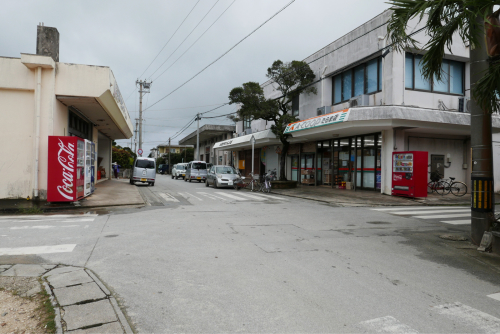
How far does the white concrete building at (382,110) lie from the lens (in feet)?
52.0

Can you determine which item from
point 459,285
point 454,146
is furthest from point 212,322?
point 454,146

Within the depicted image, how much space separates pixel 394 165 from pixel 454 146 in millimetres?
4962

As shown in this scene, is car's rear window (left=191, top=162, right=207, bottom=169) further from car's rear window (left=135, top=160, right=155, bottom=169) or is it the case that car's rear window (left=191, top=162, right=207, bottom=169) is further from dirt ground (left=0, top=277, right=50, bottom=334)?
dirt ground (left=0, top=277, right=50, bottom=334)

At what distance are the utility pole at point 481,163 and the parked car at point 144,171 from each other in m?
20.8

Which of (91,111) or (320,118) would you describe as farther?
(320,118)

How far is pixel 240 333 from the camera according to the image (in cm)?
309

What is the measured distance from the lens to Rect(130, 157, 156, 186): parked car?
23.9 m

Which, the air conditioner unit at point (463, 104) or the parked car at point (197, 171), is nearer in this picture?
the air conditioner unit at point (463, 104)

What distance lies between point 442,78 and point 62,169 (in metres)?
18.3

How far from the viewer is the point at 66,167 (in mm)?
11586

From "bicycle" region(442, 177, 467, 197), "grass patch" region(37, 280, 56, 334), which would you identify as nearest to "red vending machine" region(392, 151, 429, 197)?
"bicycle" region(442, 177, 467, 197)

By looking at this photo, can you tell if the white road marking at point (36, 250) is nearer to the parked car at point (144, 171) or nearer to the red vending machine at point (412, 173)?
the red vending machine at point (412, 173)

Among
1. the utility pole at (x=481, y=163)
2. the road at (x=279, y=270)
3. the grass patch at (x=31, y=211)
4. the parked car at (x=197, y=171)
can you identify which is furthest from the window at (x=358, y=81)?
the grass patch at (x=31, y=211)

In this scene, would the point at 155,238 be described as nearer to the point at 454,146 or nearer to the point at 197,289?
the point at 197,289
